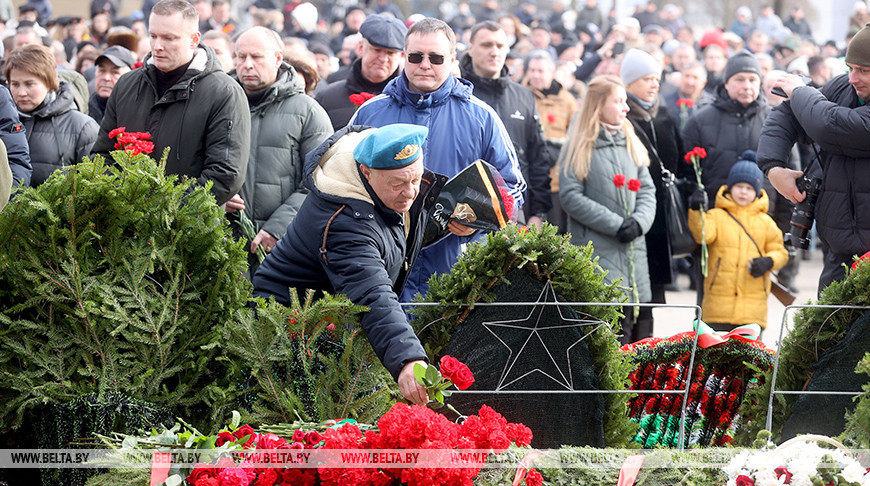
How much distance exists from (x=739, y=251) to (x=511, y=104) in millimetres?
1809

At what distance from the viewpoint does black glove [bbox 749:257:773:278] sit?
7.24 metres

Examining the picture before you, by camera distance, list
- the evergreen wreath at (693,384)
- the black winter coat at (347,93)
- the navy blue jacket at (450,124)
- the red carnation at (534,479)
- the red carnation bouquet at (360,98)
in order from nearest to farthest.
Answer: the red carnation at (534,479)
the evergreen wreath at (693,384)
the navy blue jacket at (450,124)
the red carnation bouquet at (360,98)
the black winter coat at (347,93)

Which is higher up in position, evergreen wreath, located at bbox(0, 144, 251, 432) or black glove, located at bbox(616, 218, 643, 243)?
evergreen wreath, located at bbox(0, 144, 251, 432)

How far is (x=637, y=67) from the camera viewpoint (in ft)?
24.5

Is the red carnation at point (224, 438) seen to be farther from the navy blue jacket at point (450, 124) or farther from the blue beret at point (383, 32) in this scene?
the blue beret at point (383, 32)

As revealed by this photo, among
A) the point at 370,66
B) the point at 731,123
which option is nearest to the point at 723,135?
the point at 731,123

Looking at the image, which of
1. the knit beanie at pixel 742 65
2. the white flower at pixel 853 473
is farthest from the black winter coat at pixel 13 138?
the knit beanie at pixel 742 65

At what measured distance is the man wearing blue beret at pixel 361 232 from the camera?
335 centimetres

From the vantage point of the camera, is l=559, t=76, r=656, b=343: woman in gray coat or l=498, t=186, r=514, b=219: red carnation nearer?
l=498, t=186, r=514, b=219: red carnation

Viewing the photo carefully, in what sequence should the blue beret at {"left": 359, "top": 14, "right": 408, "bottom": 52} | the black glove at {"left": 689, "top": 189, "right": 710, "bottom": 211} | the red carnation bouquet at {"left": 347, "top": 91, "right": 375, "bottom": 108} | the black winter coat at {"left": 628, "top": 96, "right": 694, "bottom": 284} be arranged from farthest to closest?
the black glove at {"left": 689, "top": 189, "right": 710, "bottom": 211}
the black winter coat at {"left": 628, "top": 96, "right": 694, "bottom": 284}
the blue beret at {"left": 359, "top": 14, "right": 408, "bottom": 52}
the red carnation bouquet at {"left": 347, "top": 91, "right": 375, "bottom": 108}

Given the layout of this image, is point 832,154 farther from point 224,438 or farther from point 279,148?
point 224,438

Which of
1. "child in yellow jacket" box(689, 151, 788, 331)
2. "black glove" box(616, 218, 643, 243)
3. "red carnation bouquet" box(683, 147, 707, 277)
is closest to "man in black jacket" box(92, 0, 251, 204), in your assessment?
"black glove" box(616, 218, 643, 243)

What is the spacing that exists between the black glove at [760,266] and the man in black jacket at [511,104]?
1.42 m

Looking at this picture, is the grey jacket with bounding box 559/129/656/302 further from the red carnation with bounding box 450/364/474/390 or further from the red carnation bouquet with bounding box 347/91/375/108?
the red carnation with bounding box 450/364/474/390
